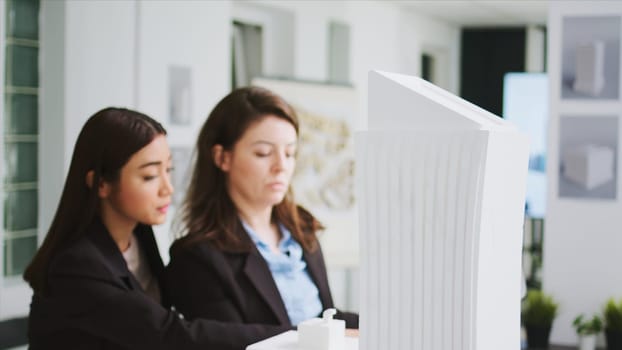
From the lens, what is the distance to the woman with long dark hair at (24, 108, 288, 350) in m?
1.69

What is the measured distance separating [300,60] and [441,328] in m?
4.52

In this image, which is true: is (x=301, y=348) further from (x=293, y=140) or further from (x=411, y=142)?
(x=293, y=140)

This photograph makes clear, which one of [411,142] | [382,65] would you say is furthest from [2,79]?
[382,65]

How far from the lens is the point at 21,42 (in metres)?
3.16

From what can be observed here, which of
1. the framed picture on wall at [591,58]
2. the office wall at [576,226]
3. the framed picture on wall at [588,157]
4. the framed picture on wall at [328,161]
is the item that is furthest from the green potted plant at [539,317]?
the framed picture on wall at [328,161]

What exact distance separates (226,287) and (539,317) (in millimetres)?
2999

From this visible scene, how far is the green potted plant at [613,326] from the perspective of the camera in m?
4.26

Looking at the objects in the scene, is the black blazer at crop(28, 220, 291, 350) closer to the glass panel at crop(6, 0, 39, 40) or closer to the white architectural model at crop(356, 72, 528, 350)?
the white architectural model at crop(356, 72, 528, 350)

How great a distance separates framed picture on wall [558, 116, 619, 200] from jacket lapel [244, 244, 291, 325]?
2945 millimetres

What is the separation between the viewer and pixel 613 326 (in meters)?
4.26

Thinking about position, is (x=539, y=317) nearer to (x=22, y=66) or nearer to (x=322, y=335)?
(x=22, y=66)

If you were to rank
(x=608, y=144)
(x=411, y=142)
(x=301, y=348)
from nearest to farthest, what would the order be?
(x=411, y=142) → (x=301, y=348) → (x=608, y=144)

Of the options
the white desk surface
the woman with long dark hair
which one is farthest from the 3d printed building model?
the white desk surface

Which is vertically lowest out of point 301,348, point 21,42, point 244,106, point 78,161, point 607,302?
point 607,302
